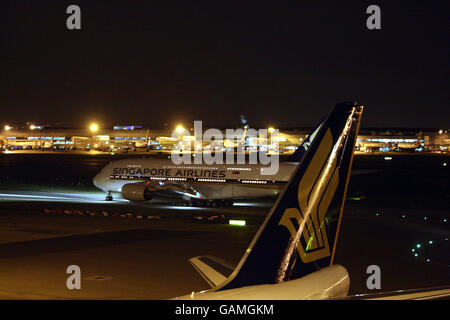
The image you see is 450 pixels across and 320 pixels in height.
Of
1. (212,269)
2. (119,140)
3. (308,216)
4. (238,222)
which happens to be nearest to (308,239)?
(308,216)

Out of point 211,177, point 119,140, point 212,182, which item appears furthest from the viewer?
point 119,140

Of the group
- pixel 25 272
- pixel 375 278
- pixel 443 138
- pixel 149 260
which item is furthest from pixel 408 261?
pixel 443 138

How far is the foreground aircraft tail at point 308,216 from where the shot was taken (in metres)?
7.12

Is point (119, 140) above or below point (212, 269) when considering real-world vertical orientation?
above

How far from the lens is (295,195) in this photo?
759 centimetres

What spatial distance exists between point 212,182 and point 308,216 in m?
31.5

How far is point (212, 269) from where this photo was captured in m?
9.59

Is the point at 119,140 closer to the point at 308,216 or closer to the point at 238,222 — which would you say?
the point at 238,222

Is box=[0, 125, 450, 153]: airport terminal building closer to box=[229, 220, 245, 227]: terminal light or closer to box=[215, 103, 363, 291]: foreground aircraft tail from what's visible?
box=[229, 220, 245, 227]: terminal light

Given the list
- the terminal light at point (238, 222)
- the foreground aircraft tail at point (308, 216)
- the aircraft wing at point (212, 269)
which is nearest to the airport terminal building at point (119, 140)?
the terminal light at point (238, 222)

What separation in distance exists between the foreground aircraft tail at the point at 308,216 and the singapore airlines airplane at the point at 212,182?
95.0 feet

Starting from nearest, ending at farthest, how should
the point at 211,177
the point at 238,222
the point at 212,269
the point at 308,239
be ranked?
the point at 308,239 < the point at 212,269 < the point at 238,222 < the point at 211,177

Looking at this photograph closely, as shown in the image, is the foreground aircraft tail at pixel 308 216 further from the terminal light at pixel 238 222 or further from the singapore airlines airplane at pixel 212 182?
the singapore airlines airplane at pixel 212 182

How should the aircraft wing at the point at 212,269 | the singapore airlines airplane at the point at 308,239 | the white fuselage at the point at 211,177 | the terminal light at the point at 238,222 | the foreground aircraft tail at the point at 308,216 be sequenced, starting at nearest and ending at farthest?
the singapore airlines airplane at the point at 308,239
the foreground aircraft tail at the point at 308,216
the aircraft wing at the point at 212,269
the terminal light at the point at 238,222
the white fuselage at the point at 211,177
